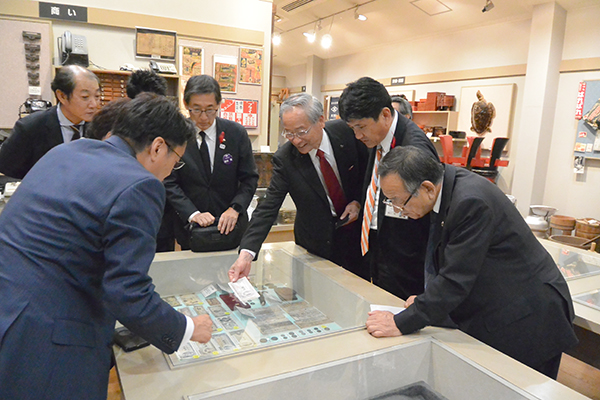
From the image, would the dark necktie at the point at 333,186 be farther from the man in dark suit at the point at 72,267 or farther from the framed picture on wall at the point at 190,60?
the framed picture on wall at the point at 190,60

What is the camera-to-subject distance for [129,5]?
472cm

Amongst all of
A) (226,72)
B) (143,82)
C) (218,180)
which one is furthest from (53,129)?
(226,72)

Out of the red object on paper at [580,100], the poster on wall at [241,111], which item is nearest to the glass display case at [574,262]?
the poster on wall at [241,111]

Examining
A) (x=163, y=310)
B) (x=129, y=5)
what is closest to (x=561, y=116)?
(x=129, y=5)

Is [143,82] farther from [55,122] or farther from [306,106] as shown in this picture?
[306,106]

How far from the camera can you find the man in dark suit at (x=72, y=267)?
94 cm

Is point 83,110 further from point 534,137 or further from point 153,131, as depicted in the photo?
point 534,137

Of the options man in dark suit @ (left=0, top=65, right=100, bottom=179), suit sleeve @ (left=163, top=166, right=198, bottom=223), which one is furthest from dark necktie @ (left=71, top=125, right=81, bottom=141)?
suit sleeve @ (left=163, top=166, right=198, bottom=223)

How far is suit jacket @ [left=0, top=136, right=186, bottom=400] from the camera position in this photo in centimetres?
93

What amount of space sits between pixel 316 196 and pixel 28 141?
1526 millimetres

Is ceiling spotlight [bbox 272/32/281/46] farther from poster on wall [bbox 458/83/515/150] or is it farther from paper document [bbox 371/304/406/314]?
paper document [bbox 371/304/406/314]

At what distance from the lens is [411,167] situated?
1.43 m

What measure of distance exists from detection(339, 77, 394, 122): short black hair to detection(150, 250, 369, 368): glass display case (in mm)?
756

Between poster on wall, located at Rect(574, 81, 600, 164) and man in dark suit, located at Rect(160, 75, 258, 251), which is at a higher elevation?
poster on wall, located at Rect(574, 81, 600, 164)
